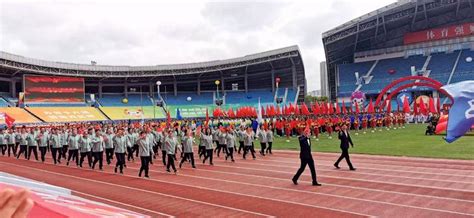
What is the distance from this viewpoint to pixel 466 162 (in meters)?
13.1

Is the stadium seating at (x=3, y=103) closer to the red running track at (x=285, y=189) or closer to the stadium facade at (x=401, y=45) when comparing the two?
the red running track at (x=285, y=189)

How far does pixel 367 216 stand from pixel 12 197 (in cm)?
694

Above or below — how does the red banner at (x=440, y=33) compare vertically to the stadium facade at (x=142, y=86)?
above

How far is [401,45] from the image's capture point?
54.5 meters

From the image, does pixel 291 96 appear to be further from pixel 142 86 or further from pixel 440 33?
pixel 142 86

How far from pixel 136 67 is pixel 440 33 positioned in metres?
41.3

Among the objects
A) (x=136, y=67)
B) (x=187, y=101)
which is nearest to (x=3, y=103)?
(x=136, y=67)

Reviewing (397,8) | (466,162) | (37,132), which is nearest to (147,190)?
(466,162)

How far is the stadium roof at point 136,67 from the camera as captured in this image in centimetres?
4541

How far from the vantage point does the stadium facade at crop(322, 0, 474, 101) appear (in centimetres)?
4647

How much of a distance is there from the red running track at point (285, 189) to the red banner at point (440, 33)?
42714mm

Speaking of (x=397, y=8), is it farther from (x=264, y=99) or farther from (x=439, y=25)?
(x=264, y=99)

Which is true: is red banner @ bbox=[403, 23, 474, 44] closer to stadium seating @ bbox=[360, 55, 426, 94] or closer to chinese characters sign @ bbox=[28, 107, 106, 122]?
stadium seating @ bbox=[360, 55, 426, 94]

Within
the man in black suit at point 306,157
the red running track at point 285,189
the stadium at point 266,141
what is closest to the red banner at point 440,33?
the stadium at point 266,141
